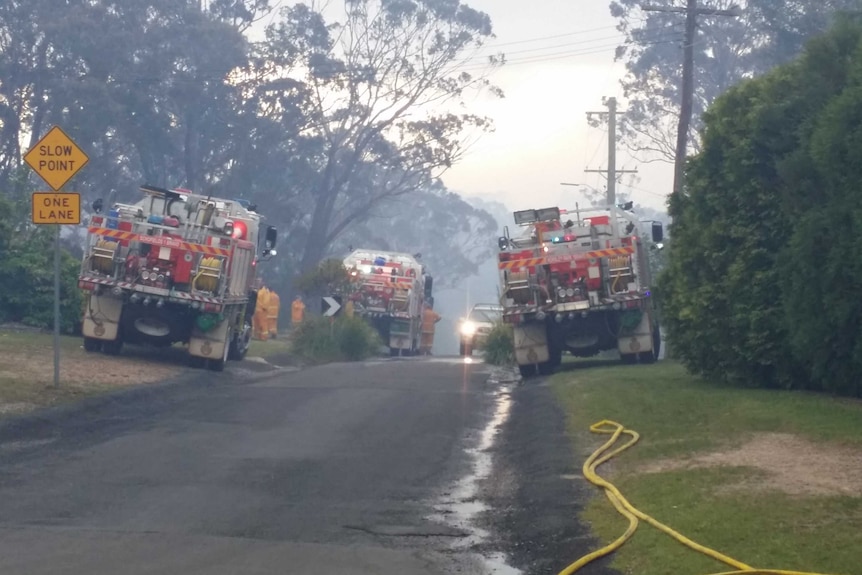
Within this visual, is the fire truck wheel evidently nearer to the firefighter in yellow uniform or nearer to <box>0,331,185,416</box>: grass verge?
<box>0,331,185,416</box>: grass verge

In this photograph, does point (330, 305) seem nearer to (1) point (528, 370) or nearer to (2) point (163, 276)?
(1) point (528, 370)

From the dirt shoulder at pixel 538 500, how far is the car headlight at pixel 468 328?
21.5 meters

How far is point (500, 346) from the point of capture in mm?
29547

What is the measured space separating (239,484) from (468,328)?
27443 millimetres

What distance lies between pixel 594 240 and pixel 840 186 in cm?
903

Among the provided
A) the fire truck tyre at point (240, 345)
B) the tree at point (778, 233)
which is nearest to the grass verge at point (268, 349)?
the fire truck tyre at point (240, 345)

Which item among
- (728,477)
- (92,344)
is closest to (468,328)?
(92,344)

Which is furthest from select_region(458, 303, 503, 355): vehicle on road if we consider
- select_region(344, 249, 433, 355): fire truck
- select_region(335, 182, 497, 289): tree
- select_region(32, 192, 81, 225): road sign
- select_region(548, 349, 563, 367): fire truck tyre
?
select_region(335, 182, 497, 289): tree

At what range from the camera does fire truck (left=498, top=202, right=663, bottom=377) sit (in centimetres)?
2272

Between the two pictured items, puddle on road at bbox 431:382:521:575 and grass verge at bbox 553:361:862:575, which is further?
puddle on road at bbox 431:382:521:575

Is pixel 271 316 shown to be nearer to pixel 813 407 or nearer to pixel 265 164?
pixel 265 164

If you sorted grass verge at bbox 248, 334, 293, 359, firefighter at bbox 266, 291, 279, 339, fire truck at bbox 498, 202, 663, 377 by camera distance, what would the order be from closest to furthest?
fire truck at bbox 498, 202, 663, 377 → grass verge at bbox 248, 334, 293, 359 → firefighter at bbox 266, 291, 279, 339

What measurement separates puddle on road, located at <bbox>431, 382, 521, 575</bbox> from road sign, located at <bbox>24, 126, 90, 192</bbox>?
6.35 m

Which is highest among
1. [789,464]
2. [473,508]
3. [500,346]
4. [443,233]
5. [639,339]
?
[443,233]
